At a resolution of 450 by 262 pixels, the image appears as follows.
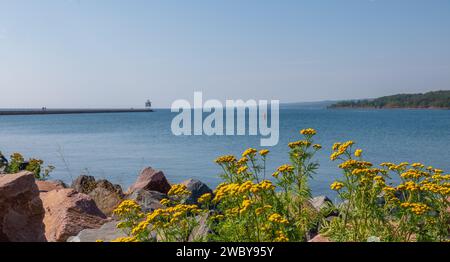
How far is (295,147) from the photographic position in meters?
6.53

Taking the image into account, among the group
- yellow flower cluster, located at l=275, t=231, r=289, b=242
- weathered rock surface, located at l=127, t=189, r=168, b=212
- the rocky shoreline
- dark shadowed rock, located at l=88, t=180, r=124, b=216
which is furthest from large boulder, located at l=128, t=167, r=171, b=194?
yellow flower cluster, located at l=275, t=231, r=289, b=242

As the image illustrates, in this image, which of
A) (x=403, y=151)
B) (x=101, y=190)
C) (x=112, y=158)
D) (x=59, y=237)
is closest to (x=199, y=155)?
(x=112, y=158)

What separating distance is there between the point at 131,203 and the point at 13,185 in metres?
2.78

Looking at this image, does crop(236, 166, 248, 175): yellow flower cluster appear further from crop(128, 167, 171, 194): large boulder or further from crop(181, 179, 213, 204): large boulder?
crop(128, 167, 171, 194): large boulder

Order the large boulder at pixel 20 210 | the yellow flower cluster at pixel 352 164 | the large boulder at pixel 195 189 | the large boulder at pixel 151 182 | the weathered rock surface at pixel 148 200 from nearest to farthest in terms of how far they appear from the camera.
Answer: the yellow flower cluster at pixel 352 164, the large boulder at pixel 20 210, the weathered rock surface at pixel 148 200, the large boulder at pixel 195 189, the large boulder at pixel 151 182

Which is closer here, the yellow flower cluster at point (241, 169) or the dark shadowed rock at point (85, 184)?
the yellow flower cluster at point (241, 169)

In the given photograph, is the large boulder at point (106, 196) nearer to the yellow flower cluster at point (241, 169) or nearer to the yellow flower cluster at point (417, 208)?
the yellow flower cluster at point (241, 169)

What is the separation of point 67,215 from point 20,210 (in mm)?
1832

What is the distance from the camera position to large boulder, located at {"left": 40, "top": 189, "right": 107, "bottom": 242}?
9172mm

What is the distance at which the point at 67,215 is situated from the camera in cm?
943

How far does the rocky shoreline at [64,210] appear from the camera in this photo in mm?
7438

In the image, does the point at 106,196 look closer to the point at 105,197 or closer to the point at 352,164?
the point at 105,197

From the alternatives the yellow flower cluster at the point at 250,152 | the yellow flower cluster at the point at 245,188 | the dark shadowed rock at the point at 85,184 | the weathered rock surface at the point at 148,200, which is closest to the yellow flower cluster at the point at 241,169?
the yellow flower cluster at the point at 250,152
